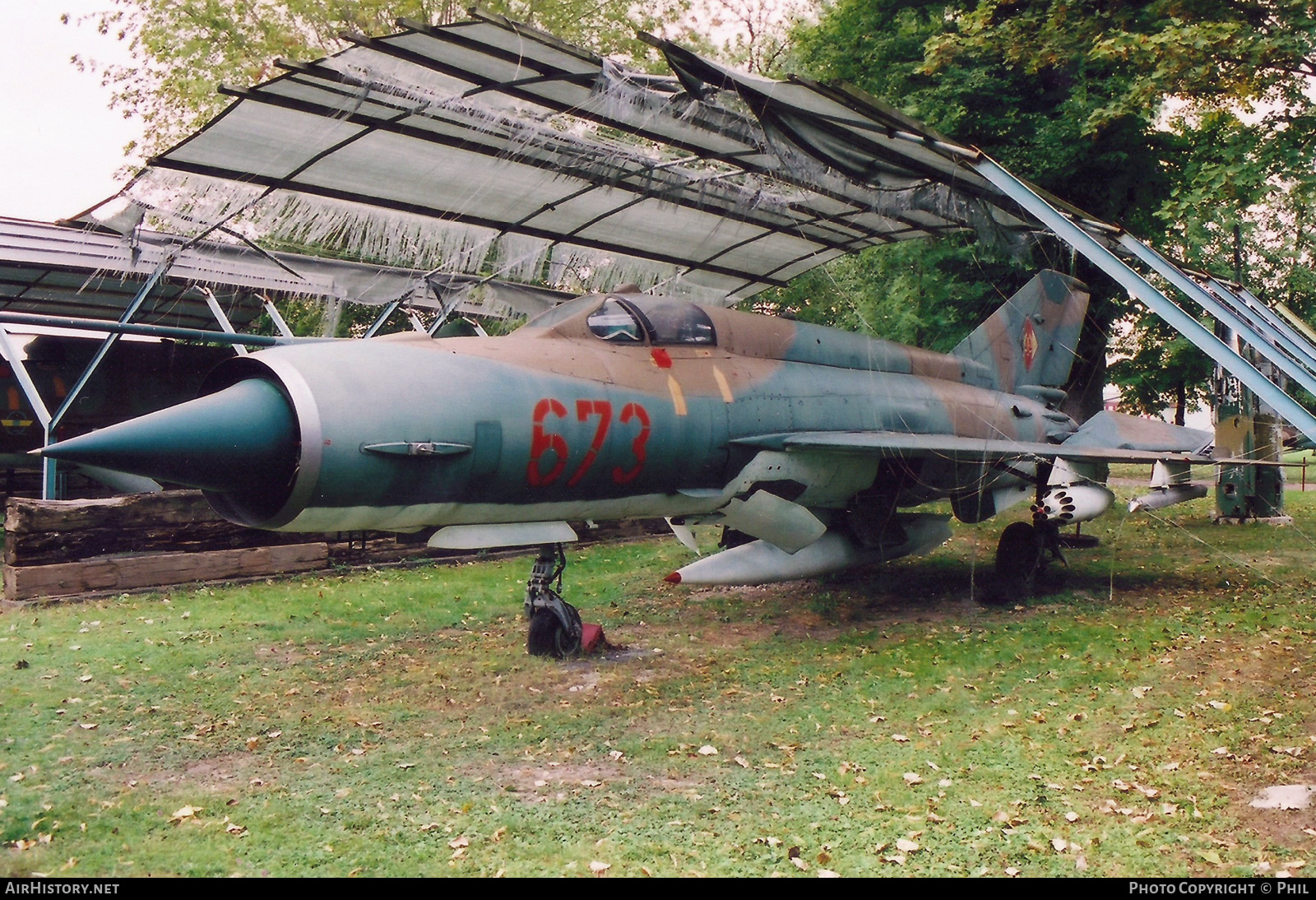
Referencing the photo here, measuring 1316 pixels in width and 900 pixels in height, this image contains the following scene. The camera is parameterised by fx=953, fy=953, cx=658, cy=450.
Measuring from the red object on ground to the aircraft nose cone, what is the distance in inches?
127

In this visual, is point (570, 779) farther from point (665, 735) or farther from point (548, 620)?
point (548, 620)

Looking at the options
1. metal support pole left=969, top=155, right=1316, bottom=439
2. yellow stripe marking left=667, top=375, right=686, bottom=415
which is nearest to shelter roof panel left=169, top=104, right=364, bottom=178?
yellow stripe marking left=667, top=375, right=686, bottom=415

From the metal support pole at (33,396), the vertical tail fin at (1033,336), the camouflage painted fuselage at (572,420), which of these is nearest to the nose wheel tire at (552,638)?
the camouflage painted fuselage at (572,420)

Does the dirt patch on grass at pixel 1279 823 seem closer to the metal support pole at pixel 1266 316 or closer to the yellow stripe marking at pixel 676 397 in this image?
the metal support pole at pixel 1266 316

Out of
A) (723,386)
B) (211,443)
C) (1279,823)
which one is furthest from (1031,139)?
(211,443)

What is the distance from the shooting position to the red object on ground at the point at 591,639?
826cm

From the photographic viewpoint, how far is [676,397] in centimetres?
814

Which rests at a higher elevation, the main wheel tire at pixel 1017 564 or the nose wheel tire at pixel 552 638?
the main wheel tire at pixel 1017 564

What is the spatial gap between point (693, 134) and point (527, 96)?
1718 mm

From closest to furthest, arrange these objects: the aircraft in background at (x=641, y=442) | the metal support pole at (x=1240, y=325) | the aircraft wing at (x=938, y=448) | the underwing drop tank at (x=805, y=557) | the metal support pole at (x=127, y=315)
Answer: the aircraft in background at (x=641, y=442)
the metal support pole at (x=1240, y=325)
the aircraft wing at (x=938, y=448)
the underwing drop tank at (x=805, y=557)
the metal support pole at (x=127, y=315)

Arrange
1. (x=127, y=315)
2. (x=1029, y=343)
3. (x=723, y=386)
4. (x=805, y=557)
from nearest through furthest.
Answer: (x=723, y=386) → (x=805, y=557) → (x=127, y=315) → (x=1029, y=343)

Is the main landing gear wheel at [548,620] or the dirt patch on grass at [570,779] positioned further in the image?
the main landing gear wheel at [548,620]

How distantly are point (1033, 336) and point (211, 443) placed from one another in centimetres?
1135

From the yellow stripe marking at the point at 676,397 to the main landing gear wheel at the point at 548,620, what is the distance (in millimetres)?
1563
